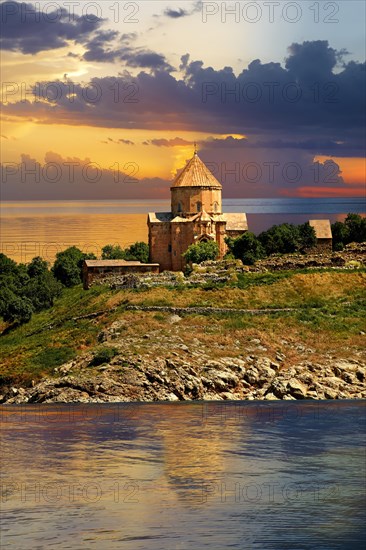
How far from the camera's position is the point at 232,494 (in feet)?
141

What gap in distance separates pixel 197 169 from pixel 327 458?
169 feet

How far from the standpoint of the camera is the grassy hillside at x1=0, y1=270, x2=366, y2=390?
65.8m

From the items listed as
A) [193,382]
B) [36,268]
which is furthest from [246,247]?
[193,382]

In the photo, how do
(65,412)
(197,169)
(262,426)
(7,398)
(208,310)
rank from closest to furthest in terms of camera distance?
(262,426) → (65,412) → (7,398) → (208,310) → (197,169)

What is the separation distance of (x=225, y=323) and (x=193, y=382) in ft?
23.9

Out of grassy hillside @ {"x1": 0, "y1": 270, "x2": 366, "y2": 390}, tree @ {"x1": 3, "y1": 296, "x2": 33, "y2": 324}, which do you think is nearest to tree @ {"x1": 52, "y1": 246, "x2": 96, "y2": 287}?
tree @ {"x1": 3, "y1": 296, "x2": 33, "y2": 324}

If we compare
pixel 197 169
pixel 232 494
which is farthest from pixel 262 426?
pixel 197 169

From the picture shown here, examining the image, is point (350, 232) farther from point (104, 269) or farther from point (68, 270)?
point (104, 269)

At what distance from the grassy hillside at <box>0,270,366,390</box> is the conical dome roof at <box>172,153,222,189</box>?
64.3 feet

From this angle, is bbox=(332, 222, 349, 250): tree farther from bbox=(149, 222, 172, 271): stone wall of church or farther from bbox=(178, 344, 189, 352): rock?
bbox=(178, 344, 189, 352): rock

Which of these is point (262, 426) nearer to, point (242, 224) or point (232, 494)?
point (232, 494)

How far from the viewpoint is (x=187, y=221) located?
3733 inches

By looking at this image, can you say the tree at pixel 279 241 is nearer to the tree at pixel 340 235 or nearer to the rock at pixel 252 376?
the tree at pixel 340 235

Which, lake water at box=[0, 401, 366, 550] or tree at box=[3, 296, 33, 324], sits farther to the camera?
tree at box=[3, 296, 33, 324]
